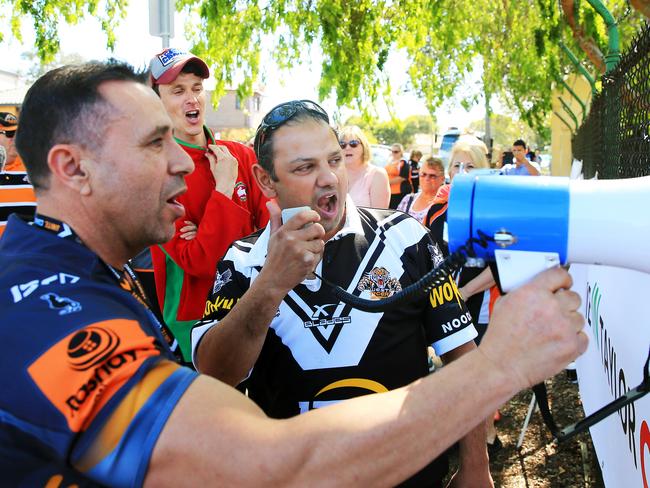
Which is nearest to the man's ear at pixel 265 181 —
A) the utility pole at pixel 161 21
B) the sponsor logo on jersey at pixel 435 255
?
the sponsor logo on jersey at pixel 435 255

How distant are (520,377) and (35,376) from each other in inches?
32.8

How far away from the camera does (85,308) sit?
3.80 ft

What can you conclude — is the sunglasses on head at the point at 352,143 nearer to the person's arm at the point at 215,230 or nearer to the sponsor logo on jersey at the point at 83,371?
the person's arm at the point at 215,230

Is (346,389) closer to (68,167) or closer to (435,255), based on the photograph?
(435,255)

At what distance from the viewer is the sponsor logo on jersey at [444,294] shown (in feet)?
7.18

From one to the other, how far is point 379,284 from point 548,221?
38.7 inches

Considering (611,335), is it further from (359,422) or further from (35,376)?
(35,376)

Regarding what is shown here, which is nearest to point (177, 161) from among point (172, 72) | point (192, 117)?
point (192, 117)

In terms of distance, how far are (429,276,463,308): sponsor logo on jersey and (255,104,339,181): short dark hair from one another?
0.70 meters

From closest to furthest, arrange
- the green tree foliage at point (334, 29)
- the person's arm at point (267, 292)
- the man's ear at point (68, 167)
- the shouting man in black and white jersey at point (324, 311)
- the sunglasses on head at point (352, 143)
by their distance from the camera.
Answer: the man's ear at point (68, 167) < the person's arm at point (267, 292) < the shouting man in black and white jersey at point (324, 311) < the sunglasses on head at point (352, 143) < the green tree foliage at point (334, 29)

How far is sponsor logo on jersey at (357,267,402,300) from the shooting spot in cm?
213

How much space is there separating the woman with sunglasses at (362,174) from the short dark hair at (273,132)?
356 cm

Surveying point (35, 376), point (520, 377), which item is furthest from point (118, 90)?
point (520, 377)

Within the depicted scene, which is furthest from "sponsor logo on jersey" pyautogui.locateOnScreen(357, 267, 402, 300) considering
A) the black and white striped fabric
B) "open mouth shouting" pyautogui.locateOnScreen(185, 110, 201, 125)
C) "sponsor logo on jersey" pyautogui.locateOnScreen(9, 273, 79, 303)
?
the black and white striped fabric
